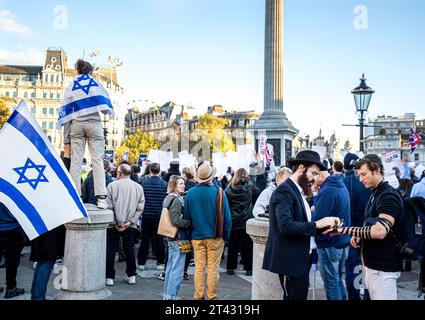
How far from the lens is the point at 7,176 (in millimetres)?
4992

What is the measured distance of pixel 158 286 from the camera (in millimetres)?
8656

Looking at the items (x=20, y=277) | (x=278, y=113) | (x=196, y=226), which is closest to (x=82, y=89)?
(x=196, y=226)

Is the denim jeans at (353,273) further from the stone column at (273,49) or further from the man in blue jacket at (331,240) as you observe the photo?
the stone column at (273,49)

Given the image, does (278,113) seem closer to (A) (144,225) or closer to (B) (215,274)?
(A) (144,225)

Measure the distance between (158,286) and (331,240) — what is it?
11.9 feet

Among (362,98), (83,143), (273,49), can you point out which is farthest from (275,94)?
(83,143)

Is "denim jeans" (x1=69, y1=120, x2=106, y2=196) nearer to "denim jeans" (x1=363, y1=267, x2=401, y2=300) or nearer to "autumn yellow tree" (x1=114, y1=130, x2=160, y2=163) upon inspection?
"denim jeans" (x1=363, y1=267, x2=401, y2=300)

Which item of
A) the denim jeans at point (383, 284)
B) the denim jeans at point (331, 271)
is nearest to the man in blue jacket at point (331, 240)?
the denim jeans at point (331, 271)

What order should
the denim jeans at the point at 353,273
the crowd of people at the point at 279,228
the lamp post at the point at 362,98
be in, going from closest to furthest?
the crowd of people at the point at 279,228 → the denim jeans at the point at 353,273 → the lamp post at the point at 362,98

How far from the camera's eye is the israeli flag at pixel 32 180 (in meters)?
5.01

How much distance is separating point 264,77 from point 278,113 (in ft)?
10.9

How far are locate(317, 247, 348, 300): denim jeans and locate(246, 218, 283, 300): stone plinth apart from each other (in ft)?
2.86

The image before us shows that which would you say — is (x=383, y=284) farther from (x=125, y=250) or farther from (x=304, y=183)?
(x=125, y=250)

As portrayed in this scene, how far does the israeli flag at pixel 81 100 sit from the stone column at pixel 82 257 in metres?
1.51
